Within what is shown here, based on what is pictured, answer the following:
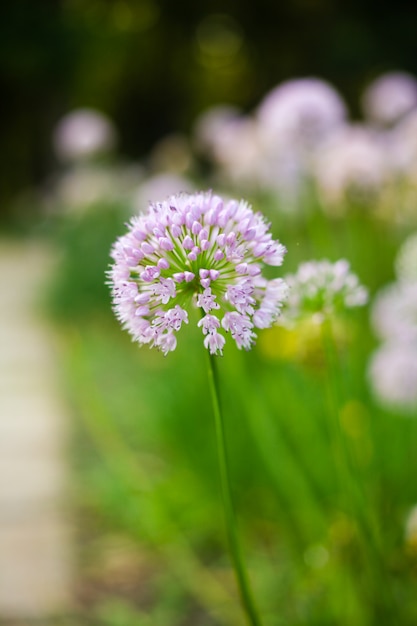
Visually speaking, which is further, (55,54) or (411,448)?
(55,54)

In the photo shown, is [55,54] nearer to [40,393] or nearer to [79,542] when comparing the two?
[40,393]

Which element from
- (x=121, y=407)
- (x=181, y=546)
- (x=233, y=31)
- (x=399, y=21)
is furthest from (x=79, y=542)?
(x=233, y=31)

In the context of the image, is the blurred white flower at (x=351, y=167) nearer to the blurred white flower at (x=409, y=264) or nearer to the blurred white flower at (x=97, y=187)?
the blurred white flower at (x=409, y=264)

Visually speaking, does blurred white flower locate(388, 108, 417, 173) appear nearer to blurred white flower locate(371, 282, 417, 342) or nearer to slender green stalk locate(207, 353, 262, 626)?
blurred white flower locate(371, 282, 417, 342)

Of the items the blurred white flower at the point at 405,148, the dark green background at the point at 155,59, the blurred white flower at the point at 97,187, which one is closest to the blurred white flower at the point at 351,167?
the blurred white flower at the point at 405,148

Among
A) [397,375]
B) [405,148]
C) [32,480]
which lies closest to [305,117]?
[405,148]

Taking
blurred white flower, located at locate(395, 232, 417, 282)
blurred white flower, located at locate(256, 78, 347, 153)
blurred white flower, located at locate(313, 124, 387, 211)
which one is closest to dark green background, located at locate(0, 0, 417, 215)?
blurred white flower, located at locate(313, 124, 387, 211)

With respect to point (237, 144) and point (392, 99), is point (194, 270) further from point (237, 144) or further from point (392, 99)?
point (237, 144)
